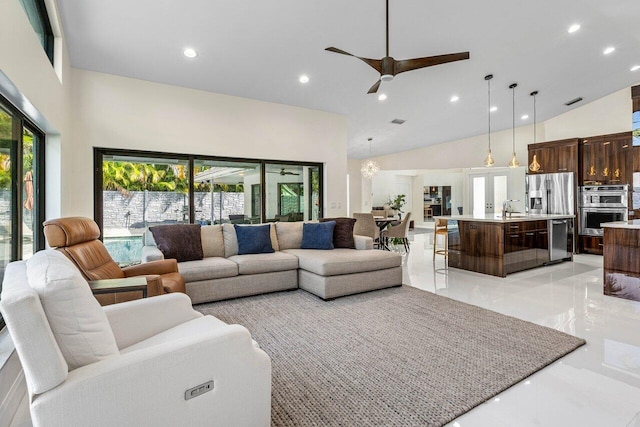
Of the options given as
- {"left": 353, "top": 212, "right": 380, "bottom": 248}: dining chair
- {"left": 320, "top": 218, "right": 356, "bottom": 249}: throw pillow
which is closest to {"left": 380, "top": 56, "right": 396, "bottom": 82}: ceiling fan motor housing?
{"left": 320, "top": 218, "right": 356, "bottom": 249}: throw pillow

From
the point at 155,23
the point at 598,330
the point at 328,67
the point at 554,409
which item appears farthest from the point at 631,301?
the point at 155,23

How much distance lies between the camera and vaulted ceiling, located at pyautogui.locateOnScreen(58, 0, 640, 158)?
3.46 meters

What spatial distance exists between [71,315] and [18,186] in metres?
2.22

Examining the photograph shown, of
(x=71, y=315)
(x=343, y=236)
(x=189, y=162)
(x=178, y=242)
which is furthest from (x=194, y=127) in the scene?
(x=71, y=315)

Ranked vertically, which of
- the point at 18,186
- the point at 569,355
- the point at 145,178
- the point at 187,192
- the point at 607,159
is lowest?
the point at 569,355

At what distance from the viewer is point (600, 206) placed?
21.8 feet

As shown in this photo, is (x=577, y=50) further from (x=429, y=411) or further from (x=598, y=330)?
(x=429, y=411)

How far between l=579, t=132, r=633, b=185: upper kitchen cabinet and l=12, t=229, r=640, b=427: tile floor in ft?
7.28

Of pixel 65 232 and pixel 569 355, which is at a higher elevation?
pixel 65 232

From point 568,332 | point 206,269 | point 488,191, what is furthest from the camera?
point 488,191

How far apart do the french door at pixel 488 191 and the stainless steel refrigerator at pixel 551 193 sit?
2.38 metres

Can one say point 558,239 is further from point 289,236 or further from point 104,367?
point 104,367

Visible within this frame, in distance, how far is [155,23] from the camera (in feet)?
11.4

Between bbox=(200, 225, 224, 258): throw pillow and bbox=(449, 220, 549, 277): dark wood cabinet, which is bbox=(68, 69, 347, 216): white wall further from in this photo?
bbox=(449, 220, 549, 277): dark wood cabinet
